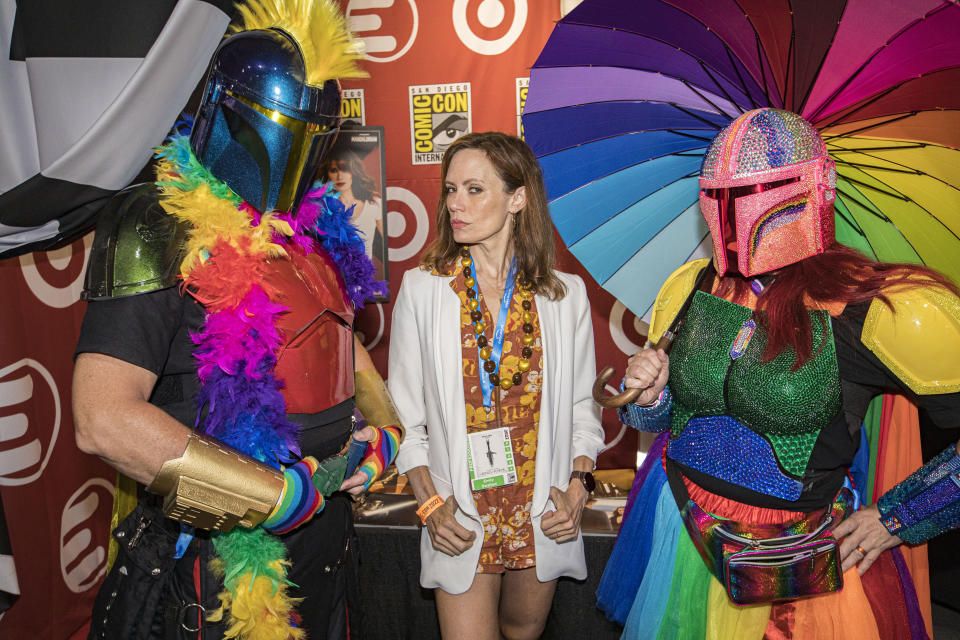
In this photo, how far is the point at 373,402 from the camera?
2006 mm

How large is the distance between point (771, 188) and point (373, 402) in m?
1.19

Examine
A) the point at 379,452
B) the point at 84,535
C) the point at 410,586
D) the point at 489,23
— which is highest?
the point at 489,23

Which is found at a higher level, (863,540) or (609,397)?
(609,397)

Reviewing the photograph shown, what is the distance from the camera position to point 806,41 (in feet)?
5.37

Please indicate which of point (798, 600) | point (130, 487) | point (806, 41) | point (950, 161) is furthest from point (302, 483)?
point (950, 161)

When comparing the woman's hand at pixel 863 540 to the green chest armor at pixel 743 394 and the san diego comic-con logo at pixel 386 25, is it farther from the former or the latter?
the san diego comic-con logo at pixel 386 25

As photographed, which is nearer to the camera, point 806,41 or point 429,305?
point 806,41

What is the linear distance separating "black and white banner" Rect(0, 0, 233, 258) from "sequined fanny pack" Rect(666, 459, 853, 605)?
1.96m

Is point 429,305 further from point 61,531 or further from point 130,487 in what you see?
point 61,531

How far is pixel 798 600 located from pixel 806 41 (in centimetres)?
132

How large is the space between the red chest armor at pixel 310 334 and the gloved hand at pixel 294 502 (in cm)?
18

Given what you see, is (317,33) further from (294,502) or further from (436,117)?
(436,117)

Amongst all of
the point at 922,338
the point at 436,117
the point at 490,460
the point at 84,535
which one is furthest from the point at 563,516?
the point at 436,117

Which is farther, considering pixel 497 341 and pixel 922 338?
pixel 497 341
